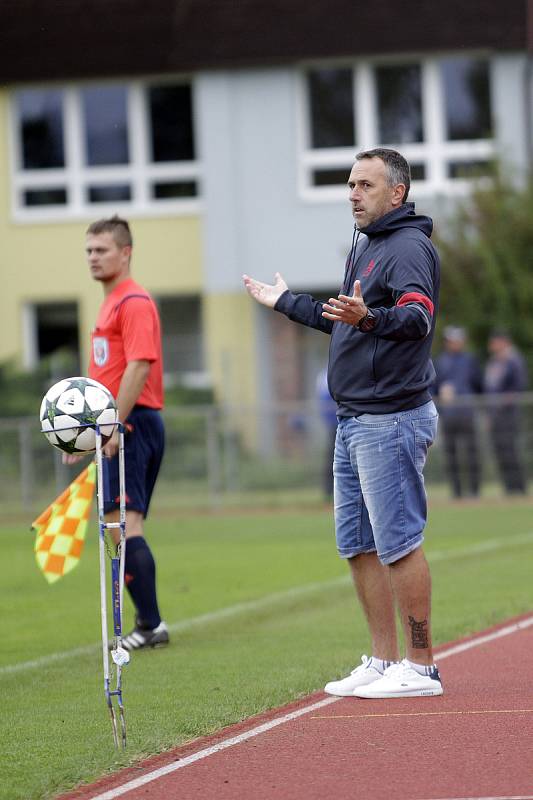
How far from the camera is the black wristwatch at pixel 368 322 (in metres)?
6.62

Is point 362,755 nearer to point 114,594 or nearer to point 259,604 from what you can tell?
point 114,594

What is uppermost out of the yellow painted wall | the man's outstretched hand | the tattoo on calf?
the yellow painted wall

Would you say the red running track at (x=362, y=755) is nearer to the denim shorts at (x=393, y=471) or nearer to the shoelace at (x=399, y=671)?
the shoelace at (x=399, y=671)

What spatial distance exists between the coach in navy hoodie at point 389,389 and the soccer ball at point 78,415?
0.98 metres

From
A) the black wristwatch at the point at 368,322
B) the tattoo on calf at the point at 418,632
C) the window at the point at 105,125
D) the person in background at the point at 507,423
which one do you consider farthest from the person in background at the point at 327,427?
the black wristwatch at the point at 368,322

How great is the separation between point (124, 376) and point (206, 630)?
2038 mm

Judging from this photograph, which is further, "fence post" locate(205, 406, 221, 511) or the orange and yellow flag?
"fence post" locate(205, 406, 221, 511)

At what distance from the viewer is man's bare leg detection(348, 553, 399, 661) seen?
7352mm

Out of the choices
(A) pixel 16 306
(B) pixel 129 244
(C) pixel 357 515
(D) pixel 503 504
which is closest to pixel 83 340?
(A) pixel 16 306

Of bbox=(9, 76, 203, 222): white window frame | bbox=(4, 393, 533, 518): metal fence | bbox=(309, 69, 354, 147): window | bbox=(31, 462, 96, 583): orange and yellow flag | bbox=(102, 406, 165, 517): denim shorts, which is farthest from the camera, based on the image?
bbox=(9, 76, 203, 222): white window frame

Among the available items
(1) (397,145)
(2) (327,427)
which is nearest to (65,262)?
(1) (397,145)

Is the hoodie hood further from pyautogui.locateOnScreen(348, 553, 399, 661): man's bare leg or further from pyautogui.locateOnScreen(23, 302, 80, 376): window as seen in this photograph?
pyautogui.locateOnScreen(23, 302, 80, 376): window

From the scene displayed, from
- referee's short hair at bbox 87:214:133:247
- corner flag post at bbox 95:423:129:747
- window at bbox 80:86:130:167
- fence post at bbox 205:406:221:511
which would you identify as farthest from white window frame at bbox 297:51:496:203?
corner flag post at bbox 95:423:129:747

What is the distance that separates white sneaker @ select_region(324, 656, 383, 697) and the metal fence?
14.2 m
